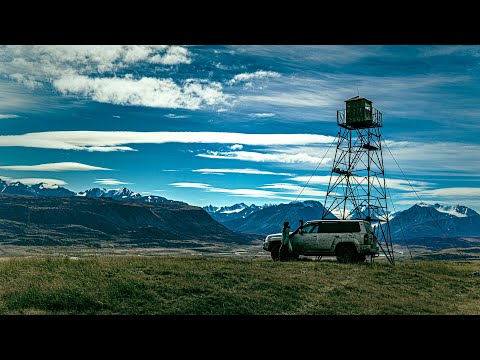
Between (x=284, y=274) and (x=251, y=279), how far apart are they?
1.95m

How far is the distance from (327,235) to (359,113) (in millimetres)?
22750

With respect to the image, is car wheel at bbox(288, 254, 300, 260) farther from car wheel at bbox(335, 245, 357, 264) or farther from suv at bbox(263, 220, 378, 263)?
car wheel at bbox(335, 245, 357, 264)

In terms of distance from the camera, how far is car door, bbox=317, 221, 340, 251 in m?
24.2

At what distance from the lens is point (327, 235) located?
2434 cm

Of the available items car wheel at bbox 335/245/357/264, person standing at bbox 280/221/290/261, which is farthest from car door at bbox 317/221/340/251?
person standing at bbox 280/221/290/261

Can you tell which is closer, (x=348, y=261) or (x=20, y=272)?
(x=20, y=272)

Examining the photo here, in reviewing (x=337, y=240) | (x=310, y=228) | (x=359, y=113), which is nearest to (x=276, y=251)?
(x=310, y=228)

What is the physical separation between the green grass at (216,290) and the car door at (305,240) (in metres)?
3.24

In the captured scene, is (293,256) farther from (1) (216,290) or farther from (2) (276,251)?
(1) (216,290)

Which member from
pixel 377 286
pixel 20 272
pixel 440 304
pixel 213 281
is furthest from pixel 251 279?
pixel 20 272
